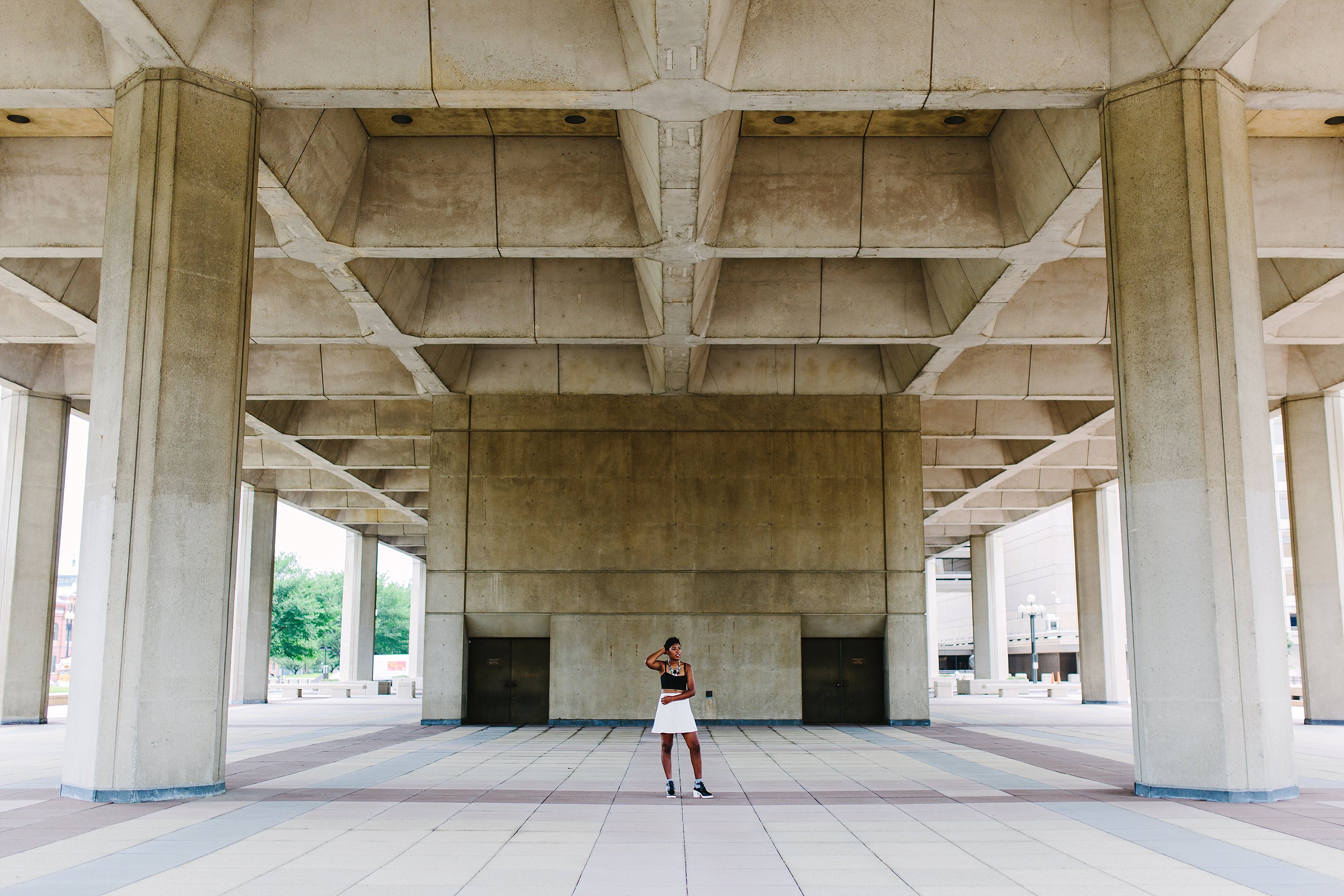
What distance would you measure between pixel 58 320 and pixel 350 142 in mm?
10088

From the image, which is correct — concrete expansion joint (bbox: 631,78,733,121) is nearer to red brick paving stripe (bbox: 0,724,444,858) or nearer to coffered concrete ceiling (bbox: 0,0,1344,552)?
coffered concrete ceiling (bbox: 0,0,1344,552)

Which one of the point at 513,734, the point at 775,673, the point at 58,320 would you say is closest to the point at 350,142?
the point at 58,320

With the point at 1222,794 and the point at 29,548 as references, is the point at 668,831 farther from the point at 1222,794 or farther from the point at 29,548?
the point at 29,548

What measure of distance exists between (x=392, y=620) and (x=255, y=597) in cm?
8501

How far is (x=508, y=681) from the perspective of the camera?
86.0 ft

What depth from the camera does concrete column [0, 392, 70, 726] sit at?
85.4 ft

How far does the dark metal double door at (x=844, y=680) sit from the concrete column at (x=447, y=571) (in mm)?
8410

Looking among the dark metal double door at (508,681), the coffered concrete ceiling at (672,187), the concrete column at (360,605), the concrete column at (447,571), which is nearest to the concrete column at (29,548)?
the coffered concrete ceiling at (672,187)

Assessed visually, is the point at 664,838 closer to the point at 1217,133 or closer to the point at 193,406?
the point at 193,406

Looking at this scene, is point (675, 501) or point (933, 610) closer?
point (675, 501)

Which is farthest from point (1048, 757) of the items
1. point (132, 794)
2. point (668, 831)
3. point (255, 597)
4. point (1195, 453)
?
point (255, 597)

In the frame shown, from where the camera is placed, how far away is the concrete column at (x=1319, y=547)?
26219mm

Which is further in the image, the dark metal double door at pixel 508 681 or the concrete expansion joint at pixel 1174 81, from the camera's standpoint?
the dark metal double door at pixel 508 681

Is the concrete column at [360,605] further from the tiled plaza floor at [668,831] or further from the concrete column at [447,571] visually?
the tiled plaza floor at [668,831]
